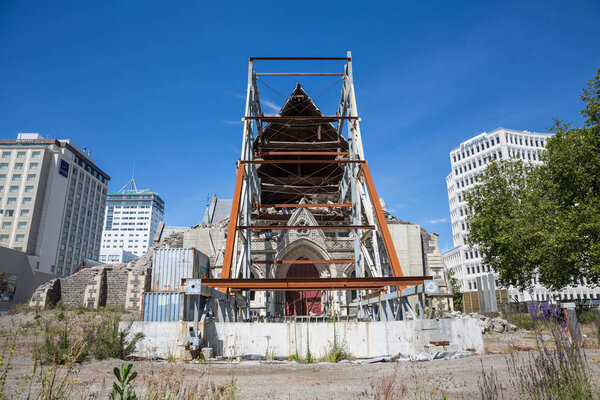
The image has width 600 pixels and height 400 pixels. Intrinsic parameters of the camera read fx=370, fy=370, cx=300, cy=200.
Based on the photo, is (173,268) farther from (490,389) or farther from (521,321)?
(490,389)

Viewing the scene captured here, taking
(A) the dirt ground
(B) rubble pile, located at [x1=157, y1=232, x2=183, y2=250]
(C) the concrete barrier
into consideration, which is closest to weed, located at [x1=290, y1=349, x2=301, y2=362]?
(C) the concrete barrier

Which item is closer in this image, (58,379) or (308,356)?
(58,379)

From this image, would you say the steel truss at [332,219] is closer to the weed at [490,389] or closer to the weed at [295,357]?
the weed at [295,357]

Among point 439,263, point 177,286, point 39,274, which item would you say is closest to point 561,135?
point 439,263

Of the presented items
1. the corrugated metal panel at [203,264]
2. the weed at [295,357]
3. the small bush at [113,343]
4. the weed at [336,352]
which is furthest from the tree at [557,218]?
the small bush at [113,343]

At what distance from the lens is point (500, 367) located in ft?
23.5

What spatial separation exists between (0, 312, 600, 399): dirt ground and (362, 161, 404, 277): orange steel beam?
168 inches

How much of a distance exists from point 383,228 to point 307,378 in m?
8.18

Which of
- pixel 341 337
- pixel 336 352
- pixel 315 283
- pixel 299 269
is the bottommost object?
pixel 336 352

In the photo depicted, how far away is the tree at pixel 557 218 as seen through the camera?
777 inches

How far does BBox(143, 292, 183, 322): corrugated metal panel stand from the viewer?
1440 cm

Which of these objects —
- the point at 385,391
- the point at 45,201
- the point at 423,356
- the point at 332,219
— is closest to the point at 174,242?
the point at 332,219

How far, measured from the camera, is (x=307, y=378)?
6668 mm

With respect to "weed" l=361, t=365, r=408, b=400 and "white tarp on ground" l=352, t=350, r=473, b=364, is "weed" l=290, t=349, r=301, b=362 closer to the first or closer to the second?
"white tarp on ground" l=352, t=350, r=473, b=364
